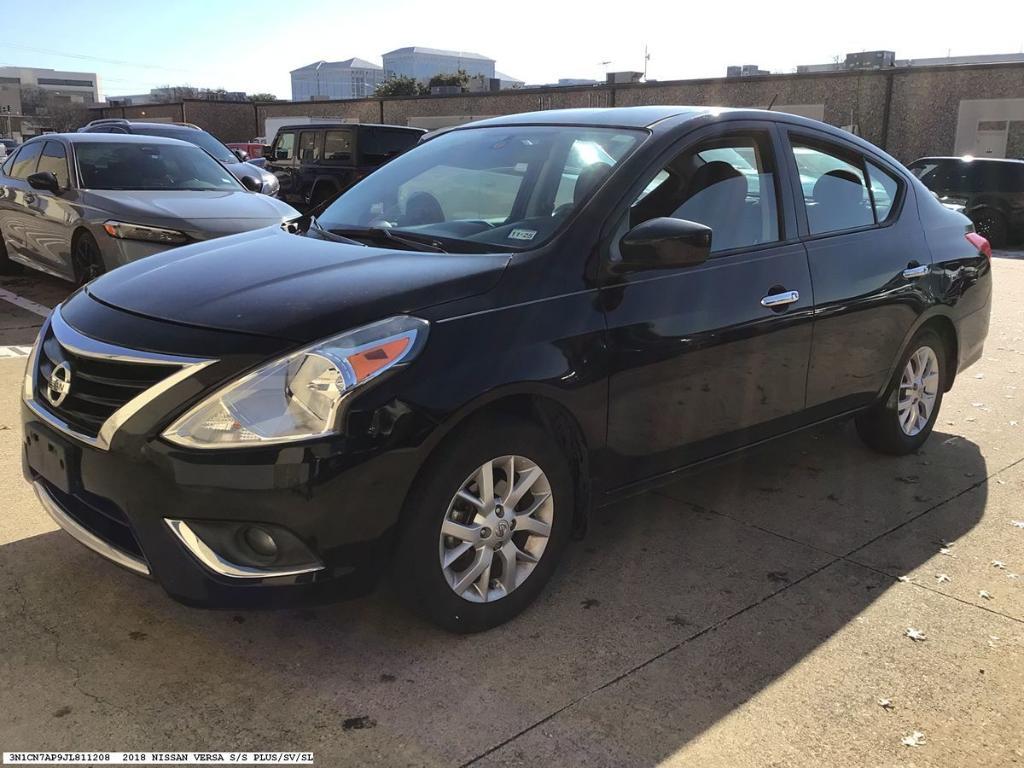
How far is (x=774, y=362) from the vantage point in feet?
12.3

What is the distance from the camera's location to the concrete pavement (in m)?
2.47

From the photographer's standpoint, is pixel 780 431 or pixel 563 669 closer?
pixel 563 669

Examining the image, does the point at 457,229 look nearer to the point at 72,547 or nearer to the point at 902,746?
the point at 72,547

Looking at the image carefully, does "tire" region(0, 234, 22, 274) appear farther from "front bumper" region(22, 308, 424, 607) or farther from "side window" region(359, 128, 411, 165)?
"front bumper" region(22, 308, 424, 607)

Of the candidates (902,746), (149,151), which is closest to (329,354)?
(902,746)

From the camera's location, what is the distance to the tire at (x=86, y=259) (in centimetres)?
738

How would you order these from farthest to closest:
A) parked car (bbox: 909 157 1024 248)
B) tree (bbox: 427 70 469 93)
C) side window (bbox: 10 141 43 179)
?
tree (bbox: 427 70 469 93), parked car (bbox: 909 157 1024 248), side window (bbox: 10 141 43 179)

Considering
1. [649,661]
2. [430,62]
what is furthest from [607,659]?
[430,62]

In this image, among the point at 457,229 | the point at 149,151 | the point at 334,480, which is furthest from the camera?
the point at 149,151

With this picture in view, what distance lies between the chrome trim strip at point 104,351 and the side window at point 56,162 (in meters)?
5.73

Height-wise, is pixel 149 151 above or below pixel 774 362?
above

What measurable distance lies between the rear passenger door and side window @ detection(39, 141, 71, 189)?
6.56 meters

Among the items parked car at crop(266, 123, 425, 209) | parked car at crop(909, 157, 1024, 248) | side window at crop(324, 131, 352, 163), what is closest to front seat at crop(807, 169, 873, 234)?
parked car at crop(266, 123, 425, 209)

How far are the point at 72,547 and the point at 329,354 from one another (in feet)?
5.52
